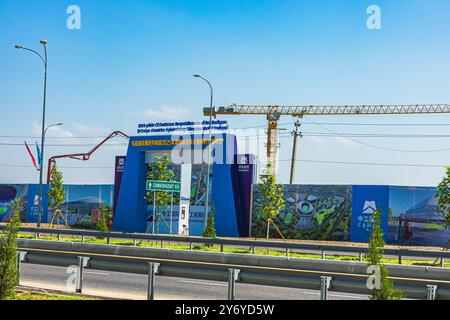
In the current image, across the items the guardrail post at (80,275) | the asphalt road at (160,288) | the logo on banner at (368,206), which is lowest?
the asphalt road at (160,288)

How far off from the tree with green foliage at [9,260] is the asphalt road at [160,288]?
8.98ft

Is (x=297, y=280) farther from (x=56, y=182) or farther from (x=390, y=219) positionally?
(x=56, y=182)

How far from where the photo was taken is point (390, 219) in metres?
44.8

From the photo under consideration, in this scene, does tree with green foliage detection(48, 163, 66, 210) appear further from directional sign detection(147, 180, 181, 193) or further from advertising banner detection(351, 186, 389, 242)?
advertising banner detection(351, 186, 389, 242)

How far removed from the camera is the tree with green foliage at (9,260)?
11.6m

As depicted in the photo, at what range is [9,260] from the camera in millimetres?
11930

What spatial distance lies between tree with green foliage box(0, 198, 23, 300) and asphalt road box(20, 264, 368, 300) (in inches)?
108

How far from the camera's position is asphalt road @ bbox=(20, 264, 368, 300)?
14742 millimetres

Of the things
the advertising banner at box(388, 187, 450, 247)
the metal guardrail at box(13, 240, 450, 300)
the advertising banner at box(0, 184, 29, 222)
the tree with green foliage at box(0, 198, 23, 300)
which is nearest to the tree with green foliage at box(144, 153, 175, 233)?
the advertising banner at box(388, 187, 450, 247)

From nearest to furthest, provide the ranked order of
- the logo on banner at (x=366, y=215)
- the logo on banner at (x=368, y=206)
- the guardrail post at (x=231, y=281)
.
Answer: the guardrail post at (x=231, y=281), the logo on banner at (x=366, y=215), the logo on banner at (x=368, y=206)

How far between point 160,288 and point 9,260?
A: 5048 mm

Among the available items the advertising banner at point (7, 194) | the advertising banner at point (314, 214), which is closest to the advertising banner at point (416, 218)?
the advertising banner at point (314, 214)

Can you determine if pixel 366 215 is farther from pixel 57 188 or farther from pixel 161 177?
pixel 57 188

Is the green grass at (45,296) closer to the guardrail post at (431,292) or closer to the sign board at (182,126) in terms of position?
the guardrail post at (431,292)
